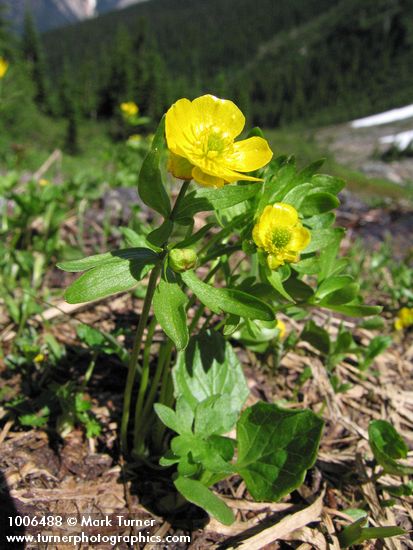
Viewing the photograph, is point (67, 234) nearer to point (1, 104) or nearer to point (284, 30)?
point (1, 104)

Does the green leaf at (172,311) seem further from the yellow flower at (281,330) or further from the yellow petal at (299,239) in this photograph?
the yellow flower at (281,330)

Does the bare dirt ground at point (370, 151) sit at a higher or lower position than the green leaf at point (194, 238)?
lower

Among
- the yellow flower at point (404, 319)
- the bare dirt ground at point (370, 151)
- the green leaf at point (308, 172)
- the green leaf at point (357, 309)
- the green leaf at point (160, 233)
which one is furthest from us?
the bare dirt ground at point (370, 151)

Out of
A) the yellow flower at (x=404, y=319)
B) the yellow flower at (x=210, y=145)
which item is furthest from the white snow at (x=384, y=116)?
the yellow flower at (x=210, y=145)

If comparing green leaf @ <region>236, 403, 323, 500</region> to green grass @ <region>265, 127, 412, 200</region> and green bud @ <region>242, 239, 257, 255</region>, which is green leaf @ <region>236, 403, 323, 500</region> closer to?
green bud @ <region>242, 239, 257, 255</region>

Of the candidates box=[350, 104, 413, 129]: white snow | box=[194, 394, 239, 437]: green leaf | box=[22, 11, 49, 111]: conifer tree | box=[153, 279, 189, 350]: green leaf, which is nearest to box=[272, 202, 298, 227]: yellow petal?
box=[153, 279, 189, 350]: green leaf

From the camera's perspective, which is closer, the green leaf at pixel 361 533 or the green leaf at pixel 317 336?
the green leaf at pixel 361 533

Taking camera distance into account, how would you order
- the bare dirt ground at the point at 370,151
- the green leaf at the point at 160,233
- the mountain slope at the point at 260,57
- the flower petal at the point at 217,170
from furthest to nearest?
the mountain slope at the point at 260,57
the bare dirt ground at the point at 370,151
the green leaf at the point at 160,233
the flower petal at the point at 217,170
